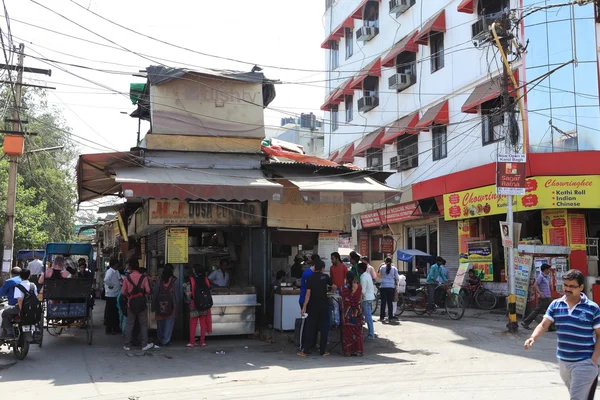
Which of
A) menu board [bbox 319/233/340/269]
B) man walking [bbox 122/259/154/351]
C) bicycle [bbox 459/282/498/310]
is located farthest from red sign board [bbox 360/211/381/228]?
man walking [bbox 122/259/154/351]

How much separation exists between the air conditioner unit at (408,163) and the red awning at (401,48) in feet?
14.4

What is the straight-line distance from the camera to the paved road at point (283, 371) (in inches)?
296

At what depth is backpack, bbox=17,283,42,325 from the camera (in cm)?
973

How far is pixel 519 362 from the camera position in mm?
9742

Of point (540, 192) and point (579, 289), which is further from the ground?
point (540, 192)

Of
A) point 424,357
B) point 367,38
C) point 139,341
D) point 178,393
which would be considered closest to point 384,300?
point 424,357

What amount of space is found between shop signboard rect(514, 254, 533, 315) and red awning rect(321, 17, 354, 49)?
59.2ft

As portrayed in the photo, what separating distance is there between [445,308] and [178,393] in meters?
10.8

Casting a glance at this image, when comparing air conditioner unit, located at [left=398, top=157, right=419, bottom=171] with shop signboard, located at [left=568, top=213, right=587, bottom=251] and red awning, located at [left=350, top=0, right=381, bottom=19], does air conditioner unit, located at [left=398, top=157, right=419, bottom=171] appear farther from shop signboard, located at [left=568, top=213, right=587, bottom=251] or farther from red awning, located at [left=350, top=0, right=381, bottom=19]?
red awning, located at [left=350, top=0, right=381, bottom=19]

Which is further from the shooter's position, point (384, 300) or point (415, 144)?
point (415, 144)

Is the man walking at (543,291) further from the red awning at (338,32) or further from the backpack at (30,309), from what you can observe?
the red awning at (338,32)

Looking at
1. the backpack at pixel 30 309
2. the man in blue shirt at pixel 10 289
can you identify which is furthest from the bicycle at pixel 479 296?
the man in blue shirt at pixel 10 289

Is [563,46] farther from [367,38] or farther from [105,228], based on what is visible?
[105,228]

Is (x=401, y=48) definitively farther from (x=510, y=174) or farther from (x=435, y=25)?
(x=510, y=174)
